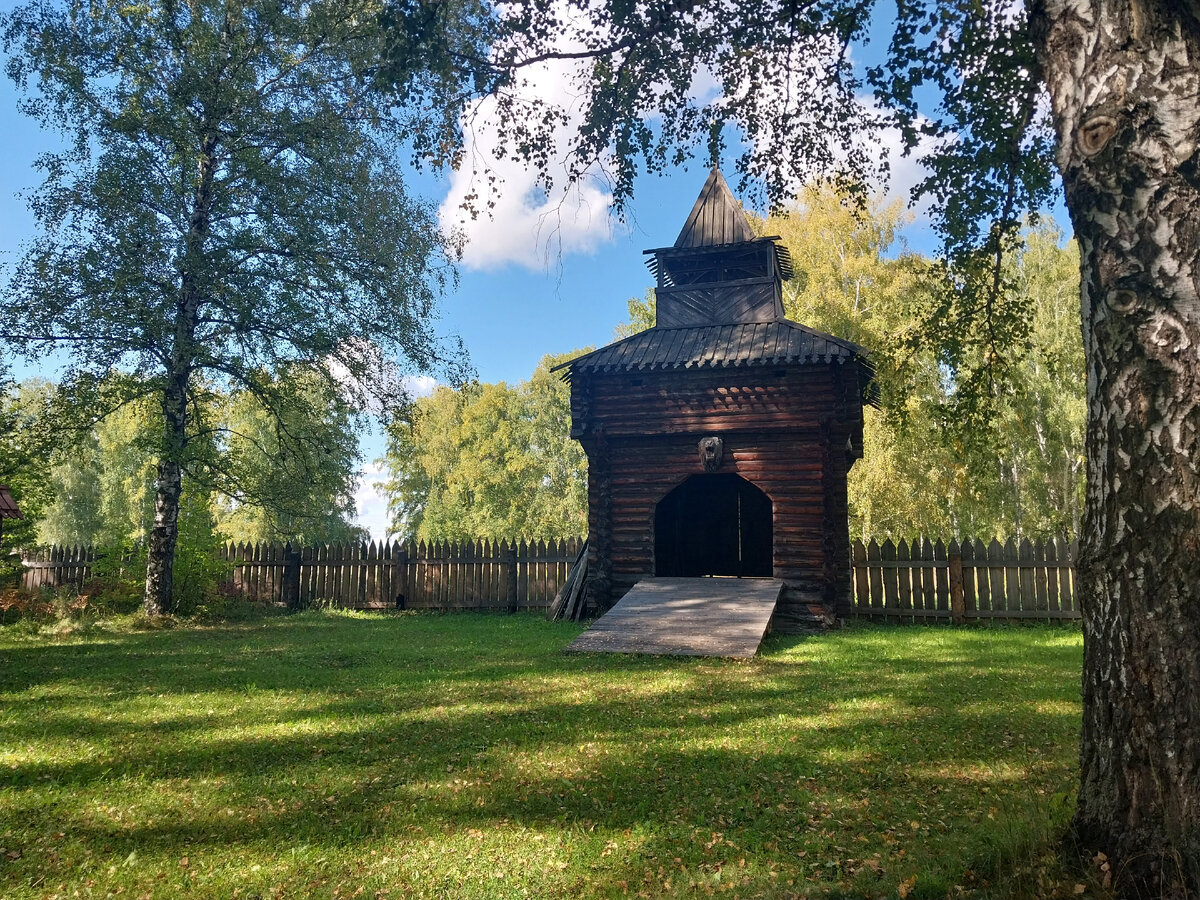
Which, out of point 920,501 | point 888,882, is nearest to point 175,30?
point 888,882

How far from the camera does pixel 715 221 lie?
778 inches

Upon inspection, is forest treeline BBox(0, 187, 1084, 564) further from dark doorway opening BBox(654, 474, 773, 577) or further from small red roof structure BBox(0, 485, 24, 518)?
dark doorway opening BBox(654, 474, 773, 577)

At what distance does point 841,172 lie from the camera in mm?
9516

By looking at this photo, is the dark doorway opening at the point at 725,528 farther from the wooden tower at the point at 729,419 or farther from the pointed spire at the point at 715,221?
the pointed spire at the point at 715,221

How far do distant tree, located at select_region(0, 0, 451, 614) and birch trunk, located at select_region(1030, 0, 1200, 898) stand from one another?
→ 1533 centimetres

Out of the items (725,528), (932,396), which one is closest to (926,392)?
(932,396)

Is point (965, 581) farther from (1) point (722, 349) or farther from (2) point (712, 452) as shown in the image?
(1) point (722, 349)

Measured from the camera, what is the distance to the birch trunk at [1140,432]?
11.2ft

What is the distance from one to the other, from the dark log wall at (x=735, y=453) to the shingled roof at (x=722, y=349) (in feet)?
1.25

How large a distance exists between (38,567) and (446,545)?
46.2 feet

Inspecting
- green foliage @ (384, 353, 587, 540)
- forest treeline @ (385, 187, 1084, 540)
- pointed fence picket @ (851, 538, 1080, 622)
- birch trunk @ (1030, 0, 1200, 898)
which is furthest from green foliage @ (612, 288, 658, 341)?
Result: birch trunk @ (1030, 0, 1200, 898)

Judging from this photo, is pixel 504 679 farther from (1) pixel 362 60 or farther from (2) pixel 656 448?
(1) pixel 362 60

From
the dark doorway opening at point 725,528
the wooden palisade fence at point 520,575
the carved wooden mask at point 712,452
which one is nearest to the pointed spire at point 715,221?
the carved wooden mask at point 712,452

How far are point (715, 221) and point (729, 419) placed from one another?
22.1ft
